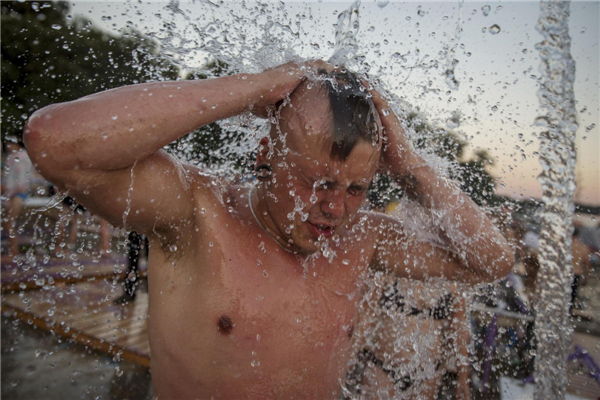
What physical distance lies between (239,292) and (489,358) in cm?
458

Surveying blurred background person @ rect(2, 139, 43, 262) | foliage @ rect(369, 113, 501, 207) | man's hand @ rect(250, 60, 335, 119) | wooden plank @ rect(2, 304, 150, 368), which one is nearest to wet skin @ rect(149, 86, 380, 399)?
man's hand @ rect(250, 60, 335, 119)

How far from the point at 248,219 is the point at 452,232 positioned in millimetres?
1103

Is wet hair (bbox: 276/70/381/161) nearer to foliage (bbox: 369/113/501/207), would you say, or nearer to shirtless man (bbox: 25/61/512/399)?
shirtless man (bbox: 25/61/512/399)

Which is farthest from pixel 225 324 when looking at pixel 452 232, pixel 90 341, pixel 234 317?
pixel 90 341

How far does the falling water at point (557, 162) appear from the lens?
1.91m

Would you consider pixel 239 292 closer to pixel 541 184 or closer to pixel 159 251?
pixel 159 251

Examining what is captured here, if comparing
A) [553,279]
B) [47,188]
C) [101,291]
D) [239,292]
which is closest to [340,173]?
[239,292]

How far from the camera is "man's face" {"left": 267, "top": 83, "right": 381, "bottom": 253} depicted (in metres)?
1.58

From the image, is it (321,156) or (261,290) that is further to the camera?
(261,290)

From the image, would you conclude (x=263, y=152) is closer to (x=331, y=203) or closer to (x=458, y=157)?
(x=331, y=203)

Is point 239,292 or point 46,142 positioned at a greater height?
point 46,142

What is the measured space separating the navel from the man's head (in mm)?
443

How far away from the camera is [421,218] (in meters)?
2.14

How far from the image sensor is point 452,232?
2.06m
